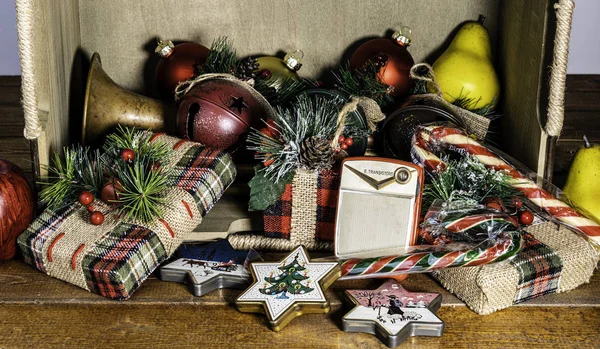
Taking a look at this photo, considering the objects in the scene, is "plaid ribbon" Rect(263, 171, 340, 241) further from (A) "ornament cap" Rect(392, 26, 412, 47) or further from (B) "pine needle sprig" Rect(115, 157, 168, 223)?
(A) "ornament cap" Rect(392, 26, 412, 47)

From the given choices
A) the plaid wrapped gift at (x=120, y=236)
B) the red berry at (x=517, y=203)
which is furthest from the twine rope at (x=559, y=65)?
the plaid wrapped gift at (x=120, y=236)

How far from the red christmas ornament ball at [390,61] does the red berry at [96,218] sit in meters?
0.71

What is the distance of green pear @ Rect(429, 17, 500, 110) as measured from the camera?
174 cm

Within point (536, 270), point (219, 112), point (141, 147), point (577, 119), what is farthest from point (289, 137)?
point (577, 119)

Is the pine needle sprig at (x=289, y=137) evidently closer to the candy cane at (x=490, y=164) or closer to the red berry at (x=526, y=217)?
the candy cane at (x=490, y=164)

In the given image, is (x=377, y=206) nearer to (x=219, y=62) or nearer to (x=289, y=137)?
(x=289, y=137)

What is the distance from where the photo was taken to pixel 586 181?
1.54m

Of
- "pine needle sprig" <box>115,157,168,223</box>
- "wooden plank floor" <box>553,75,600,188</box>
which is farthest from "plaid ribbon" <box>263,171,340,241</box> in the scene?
"wooden plank floor" <box>553,75,600,188</box>

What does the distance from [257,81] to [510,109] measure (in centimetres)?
59

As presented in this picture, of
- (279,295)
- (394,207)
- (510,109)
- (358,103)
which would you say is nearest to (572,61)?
(510,109)

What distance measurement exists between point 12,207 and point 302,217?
529mm

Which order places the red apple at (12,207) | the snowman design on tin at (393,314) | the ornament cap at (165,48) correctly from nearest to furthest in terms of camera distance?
the snowman design on tin at (393,314)
the red apple at (12,207)
the ornament cap at (165,48)

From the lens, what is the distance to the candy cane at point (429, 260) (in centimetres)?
125

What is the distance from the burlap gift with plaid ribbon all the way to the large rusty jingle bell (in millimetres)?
479
